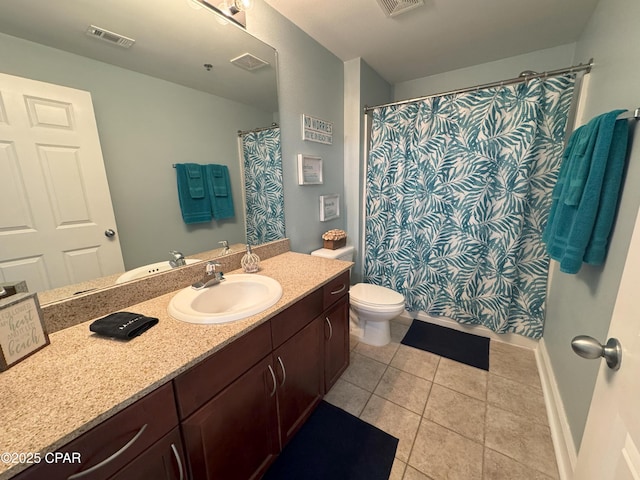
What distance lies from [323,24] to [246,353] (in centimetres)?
200

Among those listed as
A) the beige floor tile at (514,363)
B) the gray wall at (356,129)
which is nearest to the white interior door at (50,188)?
the gray wall at (356,129)

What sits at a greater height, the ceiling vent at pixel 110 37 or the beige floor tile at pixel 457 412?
the ceiling vent at pixel 110 37

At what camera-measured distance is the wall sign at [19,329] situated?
68 cm

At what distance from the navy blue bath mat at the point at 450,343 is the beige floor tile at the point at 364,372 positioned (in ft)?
1.31

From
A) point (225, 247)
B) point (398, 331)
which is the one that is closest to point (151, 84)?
point (225, 247)

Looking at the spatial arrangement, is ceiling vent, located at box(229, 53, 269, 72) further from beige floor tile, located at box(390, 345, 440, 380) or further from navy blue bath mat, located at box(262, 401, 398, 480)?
beige floor tile, located at box(390, 345, 440, 380)

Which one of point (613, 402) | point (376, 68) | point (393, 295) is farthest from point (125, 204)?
point (376, 68)

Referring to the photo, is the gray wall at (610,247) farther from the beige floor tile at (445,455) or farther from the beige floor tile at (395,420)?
the beige floor tile at (395,420)

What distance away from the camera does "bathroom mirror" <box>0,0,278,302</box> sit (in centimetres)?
85

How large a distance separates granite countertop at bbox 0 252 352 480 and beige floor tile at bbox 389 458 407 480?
0.93 metres

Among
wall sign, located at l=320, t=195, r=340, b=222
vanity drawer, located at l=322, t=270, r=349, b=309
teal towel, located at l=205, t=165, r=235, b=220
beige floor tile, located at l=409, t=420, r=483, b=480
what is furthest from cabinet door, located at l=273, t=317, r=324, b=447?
wall sign, located at l=320, t=195, r=340, b=222

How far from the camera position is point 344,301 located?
1.57 m

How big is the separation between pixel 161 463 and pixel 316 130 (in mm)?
1940

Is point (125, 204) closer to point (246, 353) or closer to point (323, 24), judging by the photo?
point (246, 353)
